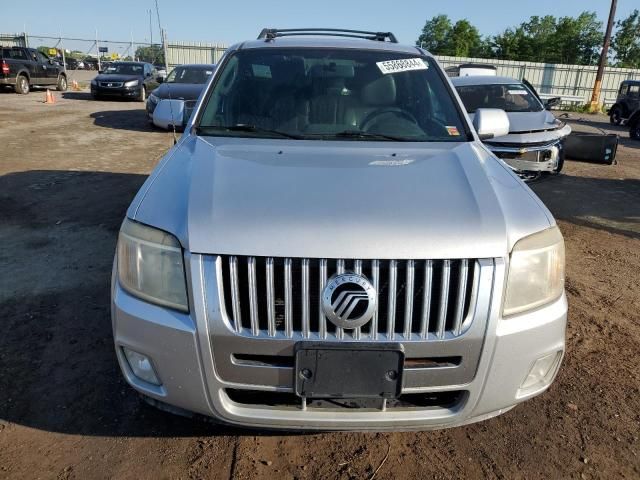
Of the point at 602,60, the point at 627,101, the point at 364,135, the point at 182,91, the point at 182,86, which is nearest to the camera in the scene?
the point at 364,135

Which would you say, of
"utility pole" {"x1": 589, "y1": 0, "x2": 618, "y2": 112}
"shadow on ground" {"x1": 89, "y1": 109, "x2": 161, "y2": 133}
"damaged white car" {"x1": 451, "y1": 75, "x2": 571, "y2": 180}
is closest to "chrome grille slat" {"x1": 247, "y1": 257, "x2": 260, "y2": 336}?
"damaged white car" {"x1": 451, "y1": 75, "x2": 571, "y2": 180}

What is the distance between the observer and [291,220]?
1.87 m

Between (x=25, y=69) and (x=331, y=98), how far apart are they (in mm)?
20287

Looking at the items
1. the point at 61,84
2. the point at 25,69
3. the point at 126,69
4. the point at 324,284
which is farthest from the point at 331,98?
the point at 61,84

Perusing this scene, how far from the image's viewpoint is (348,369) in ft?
6.07

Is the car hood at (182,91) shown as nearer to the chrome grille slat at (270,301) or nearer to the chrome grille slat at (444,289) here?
the chrome grille slat at (270,301)

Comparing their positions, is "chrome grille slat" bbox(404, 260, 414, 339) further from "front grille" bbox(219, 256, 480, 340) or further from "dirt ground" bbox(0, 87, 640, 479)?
"dirt ground" bbox(0, 87, 640, 479)

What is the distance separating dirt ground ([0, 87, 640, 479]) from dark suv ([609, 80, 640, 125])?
16.1 meters

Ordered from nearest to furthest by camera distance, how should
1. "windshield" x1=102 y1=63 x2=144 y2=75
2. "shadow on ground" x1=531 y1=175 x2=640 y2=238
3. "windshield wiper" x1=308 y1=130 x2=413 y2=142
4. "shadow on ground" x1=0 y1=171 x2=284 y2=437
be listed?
"shadow on ground" x1=0 y1=171 x2=284 y2=437 < "windshield wiper" x1=308 y1=130 x2=413 y2=142 < "shadow on ground" x1=531 y1=175 x2=640 y2=238 < "windshield" x1=102 y1=63 x2=144 y2=75

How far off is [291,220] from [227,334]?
0.48m

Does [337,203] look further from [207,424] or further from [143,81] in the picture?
[143,81]

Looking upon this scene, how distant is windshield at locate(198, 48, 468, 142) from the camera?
2.97 m

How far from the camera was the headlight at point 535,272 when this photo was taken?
1918 mm

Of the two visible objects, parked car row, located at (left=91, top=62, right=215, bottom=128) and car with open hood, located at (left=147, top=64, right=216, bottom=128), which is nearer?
car with open hood, located at (left=147, top=64, right=216, bottom=128)
